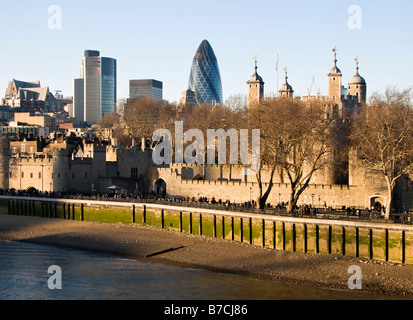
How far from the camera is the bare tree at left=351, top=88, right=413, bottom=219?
161ft

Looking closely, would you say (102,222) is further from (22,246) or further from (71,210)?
(22,246)

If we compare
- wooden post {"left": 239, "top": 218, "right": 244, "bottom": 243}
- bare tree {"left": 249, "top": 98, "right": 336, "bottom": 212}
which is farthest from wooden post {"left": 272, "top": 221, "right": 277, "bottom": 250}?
bare tree {"left": 249, "top": 98, "right": 336, "bottom": 212}

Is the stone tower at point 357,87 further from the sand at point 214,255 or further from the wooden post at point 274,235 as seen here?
the wooden post at point 274,235

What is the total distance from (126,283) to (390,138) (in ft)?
85.3

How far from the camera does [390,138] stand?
Answer: 50125mm

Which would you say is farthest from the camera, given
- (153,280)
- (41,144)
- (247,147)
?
(41,144)

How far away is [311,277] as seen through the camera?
39594 millimetres

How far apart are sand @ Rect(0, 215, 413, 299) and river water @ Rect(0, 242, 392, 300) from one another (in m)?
1.67

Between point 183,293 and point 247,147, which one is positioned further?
point 247,147

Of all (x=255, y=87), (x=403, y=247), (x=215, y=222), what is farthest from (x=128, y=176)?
(x=403, y=247)

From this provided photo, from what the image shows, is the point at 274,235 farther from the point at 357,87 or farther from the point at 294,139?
the point at 357,87

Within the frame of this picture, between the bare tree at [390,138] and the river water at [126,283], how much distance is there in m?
14.2
